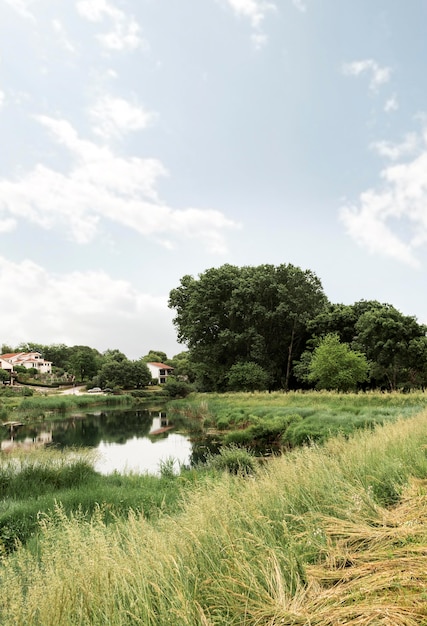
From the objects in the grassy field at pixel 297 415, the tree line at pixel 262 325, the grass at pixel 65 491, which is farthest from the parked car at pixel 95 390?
the grass at pixel 65 491

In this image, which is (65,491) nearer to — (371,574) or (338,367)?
(371,574)

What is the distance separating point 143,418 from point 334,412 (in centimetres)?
1947

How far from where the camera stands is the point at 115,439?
2295cm

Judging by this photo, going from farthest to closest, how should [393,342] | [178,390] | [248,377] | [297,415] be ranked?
[178,390], [248,377], [393,342], [297,415]

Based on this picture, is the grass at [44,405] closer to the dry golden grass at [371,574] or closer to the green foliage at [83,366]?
the dry golden grass at [371,574]

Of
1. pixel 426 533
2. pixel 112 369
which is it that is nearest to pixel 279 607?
pixel 426 533

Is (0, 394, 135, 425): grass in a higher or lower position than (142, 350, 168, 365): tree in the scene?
lower

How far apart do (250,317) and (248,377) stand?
667 cm

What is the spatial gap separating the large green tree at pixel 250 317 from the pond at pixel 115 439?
9341 millimetres

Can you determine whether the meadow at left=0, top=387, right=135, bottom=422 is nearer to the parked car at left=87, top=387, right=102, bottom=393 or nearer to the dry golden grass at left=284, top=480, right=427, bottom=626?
the parked car at left=87, top=387, right=102, bottom=393

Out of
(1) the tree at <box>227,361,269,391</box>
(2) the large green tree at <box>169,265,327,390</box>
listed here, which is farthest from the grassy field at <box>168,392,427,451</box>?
(2) the large green tree at <box>169,265,327,390</box>

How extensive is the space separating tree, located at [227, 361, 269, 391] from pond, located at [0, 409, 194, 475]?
300 inches

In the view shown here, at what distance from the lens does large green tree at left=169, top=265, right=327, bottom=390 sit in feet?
128

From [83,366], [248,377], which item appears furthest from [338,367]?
[83,366]
